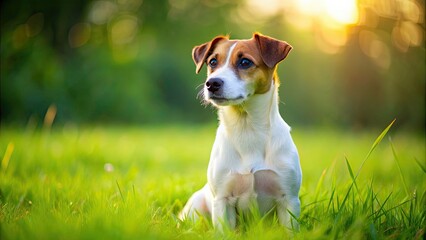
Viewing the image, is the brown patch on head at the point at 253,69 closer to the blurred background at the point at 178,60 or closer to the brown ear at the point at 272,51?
the brown ear at the point at 272,51

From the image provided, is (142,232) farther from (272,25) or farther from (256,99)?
(272,25)

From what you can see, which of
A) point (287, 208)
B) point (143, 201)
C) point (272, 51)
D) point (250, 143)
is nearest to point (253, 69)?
point (272, 51)

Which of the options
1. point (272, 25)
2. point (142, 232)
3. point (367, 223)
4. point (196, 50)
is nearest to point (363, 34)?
point (272, 25)

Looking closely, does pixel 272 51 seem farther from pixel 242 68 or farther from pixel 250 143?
pixel 250 143

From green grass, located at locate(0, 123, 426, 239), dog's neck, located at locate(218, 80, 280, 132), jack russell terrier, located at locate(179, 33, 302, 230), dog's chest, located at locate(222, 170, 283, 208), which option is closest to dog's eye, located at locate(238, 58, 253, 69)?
jack russell terrier, located at locate(179, 33, 302, 230)

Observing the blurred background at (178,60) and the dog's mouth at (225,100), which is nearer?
the dog's mouth at (225,100)

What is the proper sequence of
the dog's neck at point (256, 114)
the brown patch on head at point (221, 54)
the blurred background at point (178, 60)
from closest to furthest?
the dog's neck at point (256, 114) < the brown patch on head at point (221, 54) < the blurred background at point (178, 60)

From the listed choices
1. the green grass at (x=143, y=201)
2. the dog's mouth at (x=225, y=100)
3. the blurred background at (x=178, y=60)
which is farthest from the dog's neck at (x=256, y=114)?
the blurred background at (x=178, y=60)

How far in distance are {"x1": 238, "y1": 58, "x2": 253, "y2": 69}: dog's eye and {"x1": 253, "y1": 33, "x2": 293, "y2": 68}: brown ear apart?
0.11 m

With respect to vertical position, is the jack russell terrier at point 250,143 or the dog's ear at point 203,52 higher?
the dog's ear at point 203,52

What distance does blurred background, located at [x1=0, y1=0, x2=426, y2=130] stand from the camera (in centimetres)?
1121

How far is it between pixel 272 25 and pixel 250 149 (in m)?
17.9

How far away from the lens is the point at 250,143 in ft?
10.7

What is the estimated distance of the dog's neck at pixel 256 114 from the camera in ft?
11.0
